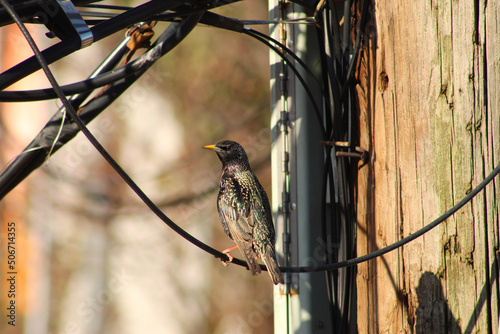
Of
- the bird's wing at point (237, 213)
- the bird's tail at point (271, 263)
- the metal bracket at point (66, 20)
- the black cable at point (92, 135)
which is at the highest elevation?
the metal bracket at point (66, 20)

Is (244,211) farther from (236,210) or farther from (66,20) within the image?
(66,20)

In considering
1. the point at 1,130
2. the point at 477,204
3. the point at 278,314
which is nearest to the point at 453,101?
the point at 477,204

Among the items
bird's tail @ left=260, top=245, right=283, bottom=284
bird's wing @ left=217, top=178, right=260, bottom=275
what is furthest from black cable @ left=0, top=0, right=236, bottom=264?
bird's wing @ left=217, top=178, right=260, bottom=275

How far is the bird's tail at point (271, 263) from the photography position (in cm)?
275

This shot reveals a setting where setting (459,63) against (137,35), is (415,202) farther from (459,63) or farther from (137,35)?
(137,35)

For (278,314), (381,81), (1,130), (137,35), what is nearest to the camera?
(381,81)

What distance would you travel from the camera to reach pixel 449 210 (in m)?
2.05

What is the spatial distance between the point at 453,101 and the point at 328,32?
97 centimetres

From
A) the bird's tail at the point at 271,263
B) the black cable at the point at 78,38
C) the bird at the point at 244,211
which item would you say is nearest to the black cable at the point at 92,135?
the black cable at the point at 78,38

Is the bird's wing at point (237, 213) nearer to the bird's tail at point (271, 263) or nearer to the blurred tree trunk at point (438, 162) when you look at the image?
the bird's tail at point (271, 263)

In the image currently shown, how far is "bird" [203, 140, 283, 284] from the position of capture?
10.0ft

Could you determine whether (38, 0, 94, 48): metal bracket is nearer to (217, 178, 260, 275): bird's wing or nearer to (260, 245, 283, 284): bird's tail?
(260, 245, 283, 284): bird's tail

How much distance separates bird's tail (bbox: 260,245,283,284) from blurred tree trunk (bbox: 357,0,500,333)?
52 centimetres

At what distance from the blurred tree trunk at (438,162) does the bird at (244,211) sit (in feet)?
2.36
